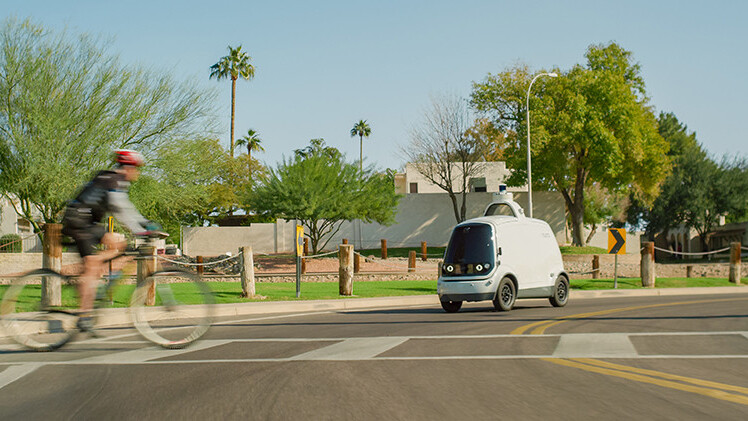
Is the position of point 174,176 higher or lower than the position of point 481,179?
lower

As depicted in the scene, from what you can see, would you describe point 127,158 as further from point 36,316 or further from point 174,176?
point 174,176

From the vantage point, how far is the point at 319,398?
18.2 feet

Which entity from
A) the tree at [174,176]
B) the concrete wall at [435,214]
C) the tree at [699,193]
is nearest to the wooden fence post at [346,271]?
the tree at [174,176]

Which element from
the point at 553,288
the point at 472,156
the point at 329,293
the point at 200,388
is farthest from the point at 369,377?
the point at 472,156

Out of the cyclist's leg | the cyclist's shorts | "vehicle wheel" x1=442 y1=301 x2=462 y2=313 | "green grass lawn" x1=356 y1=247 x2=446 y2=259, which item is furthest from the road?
"green grass lawn" x1=356 y1=247 x2=446 y2=259

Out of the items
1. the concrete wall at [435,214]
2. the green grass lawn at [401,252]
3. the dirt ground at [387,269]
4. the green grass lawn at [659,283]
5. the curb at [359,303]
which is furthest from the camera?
the concrete wall at [435,214]

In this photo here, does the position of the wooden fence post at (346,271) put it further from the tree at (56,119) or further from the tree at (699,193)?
the tree at (699,193)

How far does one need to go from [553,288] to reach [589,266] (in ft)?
76.7

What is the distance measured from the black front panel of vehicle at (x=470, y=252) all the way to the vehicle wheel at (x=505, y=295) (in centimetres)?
47

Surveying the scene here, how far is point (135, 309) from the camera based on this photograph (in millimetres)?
7684

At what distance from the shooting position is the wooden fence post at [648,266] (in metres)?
23.2

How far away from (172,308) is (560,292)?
35.7 ft

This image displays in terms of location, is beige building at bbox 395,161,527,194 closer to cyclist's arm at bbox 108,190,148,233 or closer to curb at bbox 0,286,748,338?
curb at bbox 0,286,748,338

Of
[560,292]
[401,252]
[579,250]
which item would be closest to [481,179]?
[401,252]
